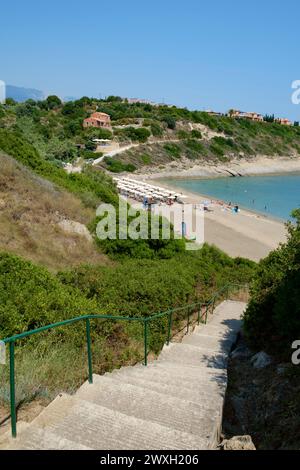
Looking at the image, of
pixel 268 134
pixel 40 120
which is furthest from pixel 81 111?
pixel 268 134

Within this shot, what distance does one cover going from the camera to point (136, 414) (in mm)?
4000

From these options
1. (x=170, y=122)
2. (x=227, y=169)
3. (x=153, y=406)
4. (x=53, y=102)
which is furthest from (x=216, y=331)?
(x=53, y=102)

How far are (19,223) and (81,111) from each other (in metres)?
83.1

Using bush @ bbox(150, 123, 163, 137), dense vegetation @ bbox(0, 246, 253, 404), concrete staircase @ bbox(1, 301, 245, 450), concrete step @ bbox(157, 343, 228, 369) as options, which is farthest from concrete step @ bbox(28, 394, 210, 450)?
bush @ bbox(150, 123, 163, 137)

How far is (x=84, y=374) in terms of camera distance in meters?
4.97

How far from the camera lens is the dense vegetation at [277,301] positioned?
618cm

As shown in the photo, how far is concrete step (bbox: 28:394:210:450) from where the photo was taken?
130 inches

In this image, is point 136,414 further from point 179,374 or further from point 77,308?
point 77,308

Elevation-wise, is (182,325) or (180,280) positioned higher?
(180,280)

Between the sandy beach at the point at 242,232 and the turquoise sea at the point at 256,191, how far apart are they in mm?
5734

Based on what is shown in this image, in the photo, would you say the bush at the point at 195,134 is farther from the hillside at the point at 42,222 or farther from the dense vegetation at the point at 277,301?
the dense vegetation at the point at 277,301

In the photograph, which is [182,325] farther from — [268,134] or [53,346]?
[268,134]

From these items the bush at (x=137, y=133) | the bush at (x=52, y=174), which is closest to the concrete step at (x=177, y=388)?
the bush at (x=52, y=174)

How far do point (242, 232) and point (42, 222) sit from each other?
21.8 m
